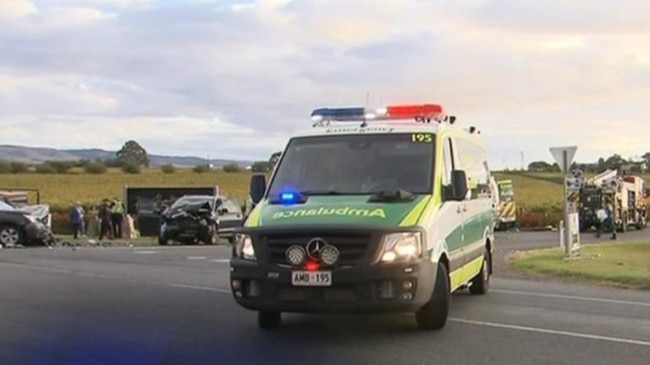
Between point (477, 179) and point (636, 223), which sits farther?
point (636, 223)

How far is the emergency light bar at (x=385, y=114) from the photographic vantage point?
1197 cm

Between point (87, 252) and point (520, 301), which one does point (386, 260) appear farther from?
point (87, 252)

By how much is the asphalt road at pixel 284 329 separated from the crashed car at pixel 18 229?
12609 mm

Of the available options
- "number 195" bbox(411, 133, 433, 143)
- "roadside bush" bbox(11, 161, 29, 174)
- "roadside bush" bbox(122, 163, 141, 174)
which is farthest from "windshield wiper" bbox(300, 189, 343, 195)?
"roadside bush" bbox(11, 161, 29, 174)

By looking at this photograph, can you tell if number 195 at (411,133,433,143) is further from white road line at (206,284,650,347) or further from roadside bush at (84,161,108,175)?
roadside bush at (84,161,108,175)

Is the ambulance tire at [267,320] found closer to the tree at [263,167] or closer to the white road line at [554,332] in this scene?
the white road line at [554,332]

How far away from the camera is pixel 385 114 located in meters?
12.2

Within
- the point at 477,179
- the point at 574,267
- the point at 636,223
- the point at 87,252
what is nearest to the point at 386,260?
the point at 477,179

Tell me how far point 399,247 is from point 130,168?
266ft

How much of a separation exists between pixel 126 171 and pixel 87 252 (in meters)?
64.3

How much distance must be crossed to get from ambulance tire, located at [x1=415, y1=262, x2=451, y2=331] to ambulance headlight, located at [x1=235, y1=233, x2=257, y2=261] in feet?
5.85

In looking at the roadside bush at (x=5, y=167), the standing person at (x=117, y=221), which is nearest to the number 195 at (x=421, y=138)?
the standing person at (x=117, y=221)

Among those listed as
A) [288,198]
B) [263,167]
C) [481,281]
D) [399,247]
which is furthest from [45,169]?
[399,247]

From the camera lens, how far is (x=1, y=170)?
273ft
